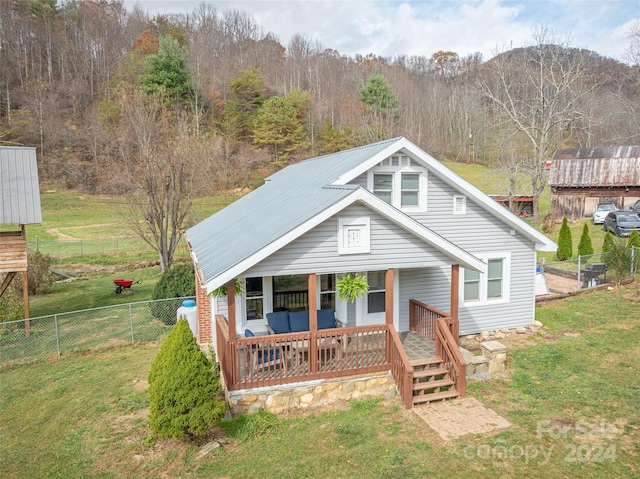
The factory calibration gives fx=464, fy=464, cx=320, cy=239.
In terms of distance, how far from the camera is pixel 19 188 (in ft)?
52.1

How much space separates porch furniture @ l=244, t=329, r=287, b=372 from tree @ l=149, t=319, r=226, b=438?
114 centimetres

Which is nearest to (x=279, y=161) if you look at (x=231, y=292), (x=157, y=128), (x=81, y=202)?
(x=81, y=202)

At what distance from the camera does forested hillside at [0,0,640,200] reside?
143 feet

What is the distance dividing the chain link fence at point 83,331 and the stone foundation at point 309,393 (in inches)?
238

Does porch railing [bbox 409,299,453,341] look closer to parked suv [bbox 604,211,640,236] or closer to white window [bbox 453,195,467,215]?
white window [bbox 453,195,467,215]

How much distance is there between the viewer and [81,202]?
4412 cm

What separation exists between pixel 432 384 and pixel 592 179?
31.0m

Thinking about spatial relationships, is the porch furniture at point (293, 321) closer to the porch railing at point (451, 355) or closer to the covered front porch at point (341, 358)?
the covered front porch at point (341, 358)

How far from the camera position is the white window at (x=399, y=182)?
474 inches

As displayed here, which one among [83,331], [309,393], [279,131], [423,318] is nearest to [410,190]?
[423,318]

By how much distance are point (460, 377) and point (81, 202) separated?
43.5 metres

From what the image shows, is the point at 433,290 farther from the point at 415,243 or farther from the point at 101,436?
the point at 101,436

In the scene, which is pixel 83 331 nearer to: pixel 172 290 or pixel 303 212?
pixel 172 290

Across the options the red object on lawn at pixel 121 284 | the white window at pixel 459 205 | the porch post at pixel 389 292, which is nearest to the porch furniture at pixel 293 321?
the porch post at pixel 389 292
